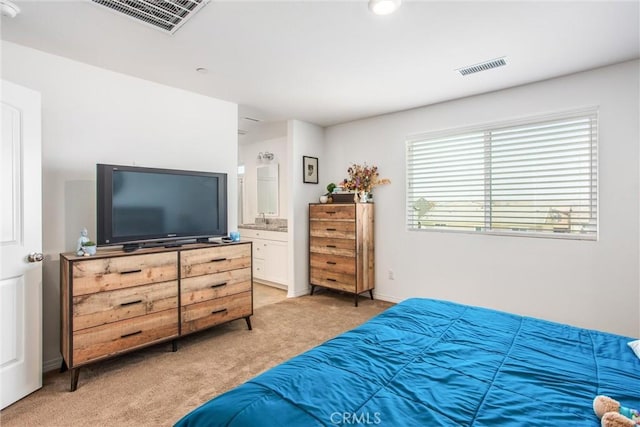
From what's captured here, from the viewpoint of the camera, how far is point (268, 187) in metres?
5.20

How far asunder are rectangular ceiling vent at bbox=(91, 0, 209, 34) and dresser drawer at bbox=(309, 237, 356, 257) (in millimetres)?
2882

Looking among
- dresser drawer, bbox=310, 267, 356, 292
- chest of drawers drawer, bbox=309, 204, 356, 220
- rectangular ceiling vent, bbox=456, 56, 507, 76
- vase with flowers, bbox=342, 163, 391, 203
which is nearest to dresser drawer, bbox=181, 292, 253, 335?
dresser drawer, bbox=310, 267, 356, 292

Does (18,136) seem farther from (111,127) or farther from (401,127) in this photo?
(401,127)

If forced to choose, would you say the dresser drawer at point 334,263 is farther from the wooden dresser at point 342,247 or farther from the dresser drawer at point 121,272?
the dresser drawer at point 121,272

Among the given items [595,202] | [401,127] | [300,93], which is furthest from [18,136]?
[595,202]

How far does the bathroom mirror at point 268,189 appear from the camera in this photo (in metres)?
5.10

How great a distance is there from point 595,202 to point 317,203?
10.1ft

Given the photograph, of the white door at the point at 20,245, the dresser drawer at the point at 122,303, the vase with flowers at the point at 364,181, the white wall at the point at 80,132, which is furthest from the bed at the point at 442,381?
the vase with flowers at the point at 364,181

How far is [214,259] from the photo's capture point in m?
3.02

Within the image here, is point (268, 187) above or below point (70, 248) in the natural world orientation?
above

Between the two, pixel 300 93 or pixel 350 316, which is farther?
pixel 350 316

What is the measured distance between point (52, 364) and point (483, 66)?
14.2 ft

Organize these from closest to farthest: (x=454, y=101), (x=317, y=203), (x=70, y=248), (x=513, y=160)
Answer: (x=70, y=248)
(x=513, y=160)
(x=454, y=101)
(x=317, y=203)

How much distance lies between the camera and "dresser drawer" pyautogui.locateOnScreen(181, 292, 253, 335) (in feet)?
9.32
